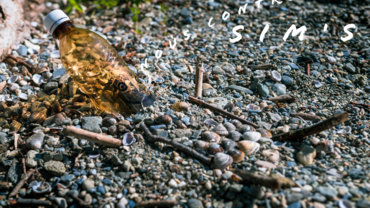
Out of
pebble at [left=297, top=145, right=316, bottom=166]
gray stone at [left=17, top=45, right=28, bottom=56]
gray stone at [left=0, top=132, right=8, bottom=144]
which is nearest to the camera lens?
pebble at [left=297, top=145, right=316, bottom=166]

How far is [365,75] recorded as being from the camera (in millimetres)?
2750

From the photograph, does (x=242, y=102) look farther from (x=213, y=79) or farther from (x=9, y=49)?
(x=9, y=49)

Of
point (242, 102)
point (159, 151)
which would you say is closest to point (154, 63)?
point (242, 102)

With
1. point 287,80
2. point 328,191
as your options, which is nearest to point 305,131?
point 328,191

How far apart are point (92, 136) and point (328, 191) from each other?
1293mm

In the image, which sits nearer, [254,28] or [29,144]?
[29,144]

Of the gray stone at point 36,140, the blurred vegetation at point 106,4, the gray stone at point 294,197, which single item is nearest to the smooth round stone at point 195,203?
the gray stone at point 294,197

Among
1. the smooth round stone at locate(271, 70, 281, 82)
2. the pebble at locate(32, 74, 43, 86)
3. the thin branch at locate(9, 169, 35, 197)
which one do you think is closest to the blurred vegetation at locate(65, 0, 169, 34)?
the pebble at locate(32, 74, 43, 86)

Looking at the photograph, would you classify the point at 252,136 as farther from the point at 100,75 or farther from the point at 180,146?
the point at 100,75

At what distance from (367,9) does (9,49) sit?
3.54 m

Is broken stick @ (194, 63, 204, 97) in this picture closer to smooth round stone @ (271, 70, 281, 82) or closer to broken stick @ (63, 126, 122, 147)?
smooth round stone @ (271, 70, 281, 82)

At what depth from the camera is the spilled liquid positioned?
229 cm

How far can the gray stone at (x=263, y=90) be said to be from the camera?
8.21 ft

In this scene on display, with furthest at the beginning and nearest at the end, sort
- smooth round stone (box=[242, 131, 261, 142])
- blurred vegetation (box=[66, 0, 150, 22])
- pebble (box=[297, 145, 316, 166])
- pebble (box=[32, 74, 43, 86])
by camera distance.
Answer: blurred vegetation (box=[66, 0, 150, 22])
pebble (box=[32, 74, 43, 86])
smooth round stone (box=[242, 131, 261, 142])
pebble (box=[297, 145, 316, 166])
